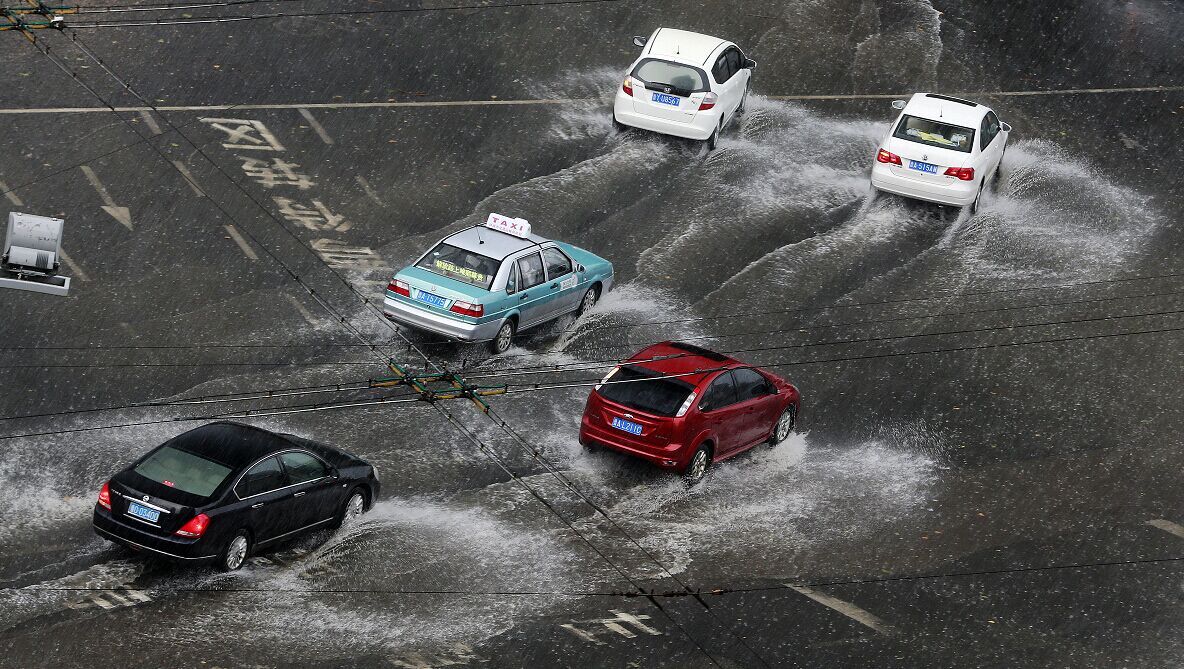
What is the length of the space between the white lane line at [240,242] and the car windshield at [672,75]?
7380mm

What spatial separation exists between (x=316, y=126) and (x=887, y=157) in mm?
10057

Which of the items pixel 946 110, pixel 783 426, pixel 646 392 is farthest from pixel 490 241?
pixel 946 110

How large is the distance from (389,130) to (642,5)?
7.81 meters

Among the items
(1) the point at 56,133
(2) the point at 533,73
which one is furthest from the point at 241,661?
(2) the point at 533,73

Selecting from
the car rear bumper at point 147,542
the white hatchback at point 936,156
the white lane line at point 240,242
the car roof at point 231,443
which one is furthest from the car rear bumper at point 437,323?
the white hatchback at point 936,156

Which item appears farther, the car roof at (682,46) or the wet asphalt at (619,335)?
the car roof at (682,46)

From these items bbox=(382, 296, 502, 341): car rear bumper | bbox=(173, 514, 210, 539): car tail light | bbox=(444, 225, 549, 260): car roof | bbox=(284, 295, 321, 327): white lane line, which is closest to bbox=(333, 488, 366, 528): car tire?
bbox=(173, 514, 210, 539): car tail light

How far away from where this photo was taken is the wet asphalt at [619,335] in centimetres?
1806

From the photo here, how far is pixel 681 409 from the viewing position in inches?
816

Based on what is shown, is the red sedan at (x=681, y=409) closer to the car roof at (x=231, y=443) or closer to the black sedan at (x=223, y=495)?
the black sedan at (x=223, y=495)

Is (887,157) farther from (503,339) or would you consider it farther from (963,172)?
(503,339)

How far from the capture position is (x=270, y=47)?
107 feet

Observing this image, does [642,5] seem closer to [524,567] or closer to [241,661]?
[524,567]

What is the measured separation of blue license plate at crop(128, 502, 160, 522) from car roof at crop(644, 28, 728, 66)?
576 inches
